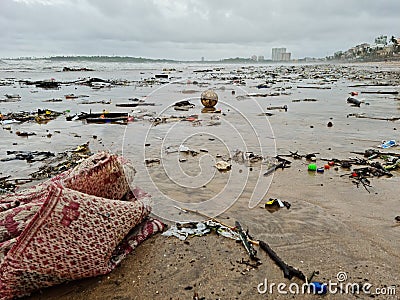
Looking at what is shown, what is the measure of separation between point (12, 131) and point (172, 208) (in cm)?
657

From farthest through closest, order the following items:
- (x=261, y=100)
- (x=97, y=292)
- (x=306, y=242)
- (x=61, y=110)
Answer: (x=261, y=100), (x=61, y=110), (x=306, y=242), (x=97, y=292)

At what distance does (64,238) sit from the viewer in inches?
92.7

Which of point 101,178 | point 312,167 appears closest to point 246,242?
point 101,178

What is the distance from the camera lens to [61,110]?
1171cm

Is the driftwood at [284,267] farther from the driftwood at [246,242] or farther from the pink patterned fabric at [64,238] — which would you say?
the pink patterned fabric at [64,238]

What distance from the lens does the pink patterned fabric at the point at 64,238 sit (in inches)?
88.9

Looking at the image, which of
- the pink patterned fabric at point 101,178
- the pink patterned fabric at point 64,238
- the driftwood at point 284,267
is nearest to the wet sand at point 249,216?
the driftwood at point 284,267

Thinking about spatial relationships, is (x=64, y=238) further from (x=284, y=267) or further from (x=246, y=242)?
(x=284, y=267)

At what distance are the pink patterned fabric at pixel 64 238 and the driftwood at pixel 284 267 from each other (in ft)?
4.14

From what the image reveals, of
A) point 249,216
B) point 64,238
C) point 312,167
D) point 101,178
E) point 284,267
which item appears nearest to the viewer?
point 64,238

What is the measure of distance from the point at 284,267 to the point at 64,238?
1.80 m

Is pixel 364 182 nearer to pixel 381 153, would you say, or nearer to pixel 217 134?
pixel 381 153

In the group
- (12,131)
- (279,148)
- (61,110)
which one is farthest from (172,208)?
(61,110)

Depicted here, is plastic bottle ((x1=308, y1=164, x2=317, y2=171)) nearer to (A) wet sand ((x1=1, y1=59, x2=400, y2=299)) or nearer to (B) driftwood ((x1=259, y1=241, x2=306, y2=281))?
(A) wet sand ((x1=1, y1=59, x2=400, y2=299))
